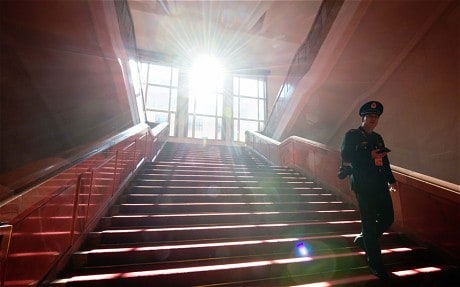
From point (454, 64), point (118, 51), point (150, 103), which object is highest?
point (150, 103)

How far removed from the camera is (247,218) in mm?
3408

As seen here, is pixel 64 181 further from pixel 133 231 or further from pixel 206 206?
pixel 206 206

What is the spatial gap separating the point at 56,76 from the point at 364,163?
656 centimetres

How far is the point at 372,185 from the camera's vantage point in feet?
7.22

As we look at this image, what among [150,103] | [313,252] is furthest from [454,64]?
[150,103]

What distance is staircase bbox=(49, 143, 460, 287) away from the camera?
7.29 feet

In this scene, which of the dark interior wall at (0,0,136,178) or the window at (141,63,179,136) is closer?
the dark interior wall at (0,0,136,178)

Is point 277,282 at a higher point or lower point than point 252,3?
lower

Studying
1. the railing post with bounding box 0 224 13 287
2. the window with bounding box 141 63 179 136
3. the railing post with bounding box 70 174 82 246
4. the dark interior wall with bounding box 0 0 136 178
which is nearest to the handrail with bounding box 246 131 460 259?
the railing post with bounding box 70 174 82 246

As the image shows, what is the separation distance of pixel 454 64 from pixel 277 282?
536cm

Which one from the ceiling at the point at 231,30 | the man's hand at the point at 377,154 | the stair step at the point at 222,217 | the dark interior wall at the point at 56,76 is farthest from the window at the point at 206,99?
the man's hand at the point at 377,154

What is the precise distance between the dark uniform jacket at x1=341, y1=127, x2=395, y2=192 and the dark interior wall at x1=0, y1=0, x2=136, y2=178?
4.06m

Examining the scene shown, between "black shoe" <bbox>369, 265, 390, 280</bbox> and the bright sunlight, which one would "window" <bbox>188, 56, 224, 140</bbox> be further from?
"black shoe" <bbox>369, 265, 390, 280</bbox>

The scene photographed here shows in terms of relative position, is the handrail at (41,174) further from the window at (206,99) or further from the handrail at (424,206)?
the window at (206,99)
